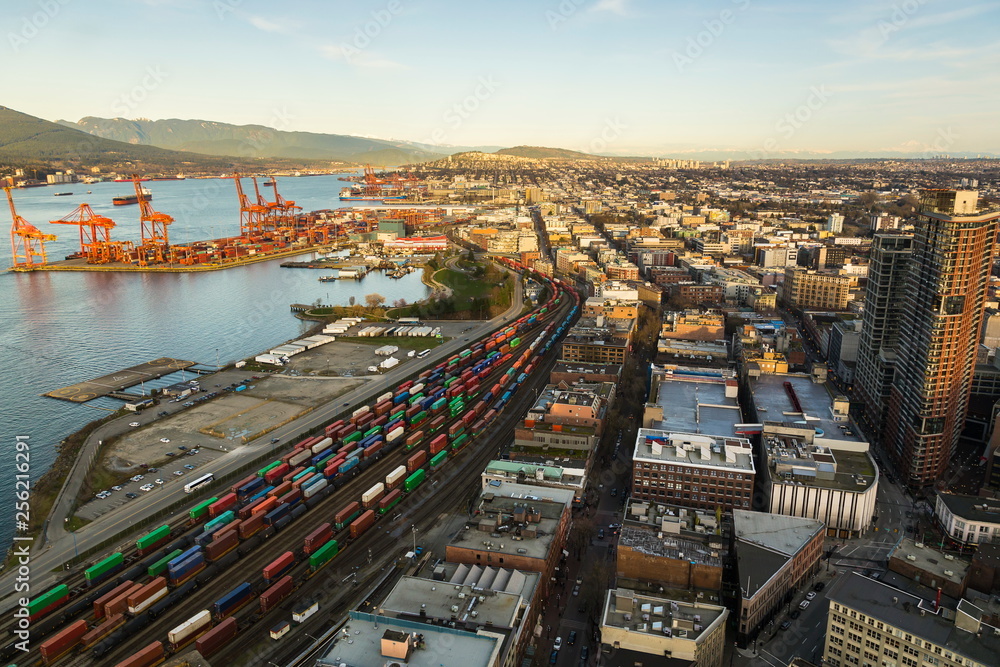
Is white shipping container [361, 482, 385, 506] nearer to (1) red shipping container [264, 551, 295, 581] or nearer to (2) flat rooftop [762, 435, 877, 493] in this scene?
(1) red shipping container [264, 551, 295, 581]

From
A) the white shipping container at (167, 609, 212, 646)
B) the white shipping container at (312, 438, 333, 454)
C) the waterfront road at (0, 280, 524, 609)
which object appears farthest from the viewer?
the white shipping container at (312, 438, 333, 454)

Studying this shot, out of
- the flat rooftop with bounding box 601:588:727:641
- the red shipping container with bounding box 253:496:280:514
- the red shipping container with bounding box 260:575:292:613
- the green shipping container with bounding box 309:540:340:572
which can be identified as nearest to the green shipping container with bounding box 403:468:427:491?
the green shipping container with bounding box 309:540:340:572

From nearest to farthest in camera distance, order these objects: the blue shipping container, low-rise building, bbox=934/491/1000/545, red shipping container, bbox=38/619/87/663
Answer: red shipping container, bbox=38/619/87/663 < the blue shipping container < low-rise building, bbox=934/491/1000/545

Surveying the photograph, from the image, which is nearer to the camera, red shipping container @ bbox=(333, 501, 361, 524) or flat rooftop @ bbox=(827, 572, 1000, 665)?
flat rooftop @ bbox=(827, 572, 1000, 665)

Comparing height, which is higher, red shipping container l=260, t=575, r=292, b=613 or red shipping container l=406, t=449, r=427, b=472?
red shipping container l=406, t=449, r=427, b=472

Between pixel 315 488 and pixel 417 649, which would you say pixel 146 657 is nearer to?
pixel 417 649

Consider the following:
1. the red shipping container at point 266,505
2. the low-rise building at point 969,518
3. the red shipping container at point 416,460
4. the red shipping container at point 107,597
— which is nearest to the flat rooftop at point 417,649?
the red shipping container at point 107,597

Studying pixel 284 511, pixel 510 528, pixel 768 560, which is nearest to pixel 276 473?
pixel 284 511

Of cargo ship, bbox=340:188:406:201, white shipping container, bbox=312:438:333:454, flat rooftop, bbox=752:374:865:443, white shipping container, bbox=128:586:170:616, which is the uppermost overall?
cargo ship, bbox=340:188:406:201
